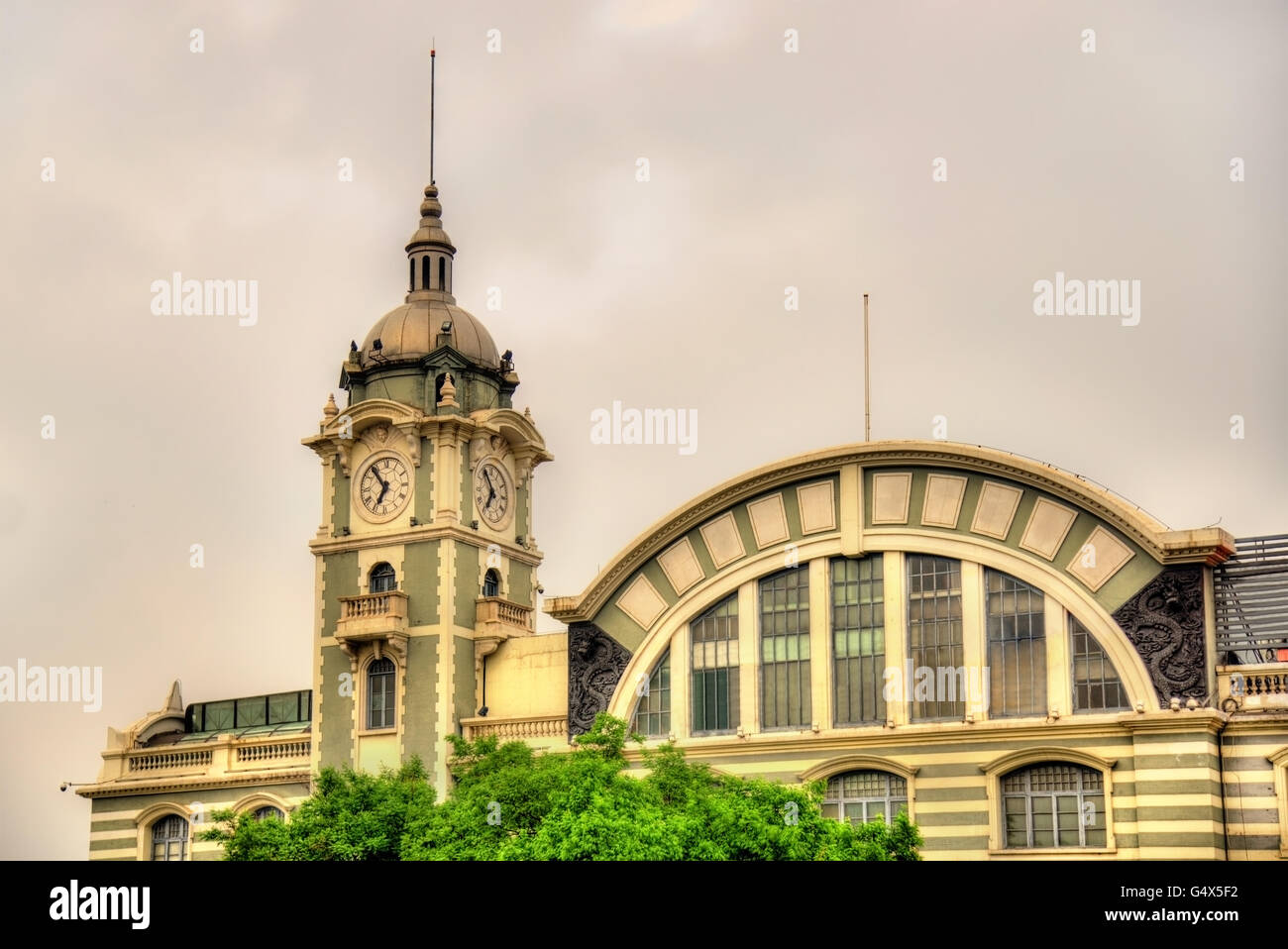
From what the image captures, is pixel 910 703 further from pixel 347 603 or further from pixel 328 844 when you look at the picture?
pixel 347 603

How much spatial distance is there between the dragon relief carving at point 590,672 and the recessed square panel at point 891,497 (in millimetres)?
8569

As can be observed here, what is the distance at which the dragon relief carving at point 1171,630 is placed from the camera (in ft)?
152

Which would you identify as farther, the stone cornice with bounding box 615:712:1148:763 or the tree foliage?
the stone cornice with bounding box 615:712:1148:763

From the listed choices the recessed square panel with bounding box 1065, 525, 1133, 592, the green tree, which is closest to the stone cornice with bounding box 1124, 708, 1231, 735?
the recessed square panel with bounding box 1065, 525, 1133, 592

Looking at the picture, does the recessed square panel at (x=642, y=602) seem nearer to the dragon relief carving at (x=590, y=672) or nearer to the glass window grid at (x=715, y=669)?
the dragon relief carving at (x=590, y=672)

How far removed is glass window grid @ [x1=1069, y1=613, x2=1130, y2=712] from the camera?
47.4 meters

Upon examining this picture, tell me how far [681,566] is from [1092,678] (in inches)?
489

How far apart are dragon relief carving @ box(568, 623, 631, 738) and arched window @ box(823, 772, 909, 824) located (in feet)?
23.9

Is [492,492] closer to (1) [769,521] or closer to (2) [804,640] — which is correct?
(1) [769,521]

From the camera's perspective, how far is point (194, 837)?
6203 centimetres

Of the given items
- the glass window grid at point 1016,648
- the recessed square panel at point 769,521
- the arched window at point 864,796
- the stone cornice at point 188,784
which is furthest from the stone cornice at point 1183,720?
the stone cornice at point 188,784

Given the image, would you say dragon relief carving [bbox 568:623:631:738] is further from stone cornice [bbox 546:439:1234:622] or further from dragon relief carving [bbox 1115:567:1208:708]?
dragon relief carving [bbox 1115:567:1208:708]

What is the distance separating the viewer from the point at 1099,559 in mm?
48219
